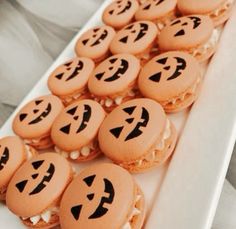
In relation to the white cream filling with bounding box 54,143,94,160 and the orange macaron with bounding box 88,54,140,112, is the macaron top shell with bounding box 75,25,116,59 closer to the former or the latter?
the orange macaron with bounding box 88,54,140,112

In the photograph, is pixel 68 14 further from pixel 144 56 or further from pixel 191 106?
pixel 191 106

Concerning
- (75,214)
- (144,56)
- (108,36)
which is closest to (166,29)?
(144,56)

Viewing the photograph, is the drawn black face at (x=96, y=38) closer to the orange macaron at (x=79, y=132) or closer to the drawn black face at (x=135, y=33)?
the drawn black face at (x=135, y=33)

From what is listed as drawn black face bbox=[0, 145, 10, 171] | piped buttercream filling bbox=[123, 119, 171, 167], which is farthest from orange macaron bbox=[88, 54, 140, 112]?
drawn black face bbox=[0, 145, 10, 171]

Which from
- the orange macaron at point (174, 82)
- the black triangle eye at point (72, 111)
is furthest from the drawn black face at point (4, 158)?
the orange macaron at point (174, 82)

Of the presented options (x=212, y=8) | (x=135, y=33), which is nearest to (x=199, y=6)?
(x=212, y=8)

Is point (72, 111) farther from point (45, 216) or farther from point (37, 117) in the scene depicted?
point (45, 216)
